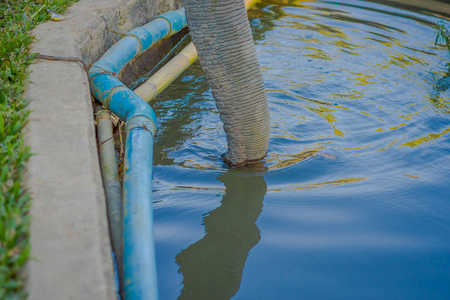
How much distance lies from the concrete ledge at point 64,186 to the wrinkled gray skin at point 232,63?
729mm

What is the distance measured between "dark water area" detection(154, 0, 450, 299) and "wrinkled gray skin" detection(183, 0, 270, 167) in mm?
420

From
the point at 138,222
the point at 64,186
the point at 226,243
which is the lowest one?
the point at 226,243

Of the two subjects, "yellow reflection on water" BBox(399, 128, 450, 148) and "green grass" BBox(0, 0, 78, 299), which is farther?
"yellow reflection on water" BBox(399, 128, 450, 148)

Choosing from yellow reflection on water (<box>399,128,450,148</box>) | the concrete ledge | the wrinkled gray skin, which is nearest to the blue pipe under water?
the concrete ledge

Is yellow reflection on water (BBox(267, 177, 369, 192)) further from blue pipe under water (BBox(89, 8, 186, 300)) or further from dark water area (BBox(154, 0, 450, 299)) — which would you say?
blue pipe under water (BBox(89, 8, 186, 300))

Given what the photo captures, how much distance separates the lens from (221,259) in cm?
232

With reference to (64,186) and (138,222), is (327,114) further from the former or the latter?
(64,186)

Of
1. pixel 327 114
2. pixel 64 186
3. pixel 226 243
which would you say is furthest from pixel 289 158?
pixel 64 186

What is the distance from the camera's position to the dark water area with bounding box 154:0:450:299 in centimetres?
219

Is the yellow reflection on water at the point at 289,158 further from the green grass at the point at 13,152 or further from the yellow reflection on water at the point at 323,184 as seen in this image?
the green grass at the point at 13,152

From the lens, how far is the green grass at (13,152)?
57.6 inches

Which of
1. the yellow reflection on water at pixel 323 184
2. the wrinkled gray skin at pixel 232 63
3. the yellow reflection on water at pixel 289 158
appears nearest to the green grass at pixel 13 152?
the wrinkled gray skin at pixel 232 63

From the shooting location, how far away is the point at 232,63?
2625 mm

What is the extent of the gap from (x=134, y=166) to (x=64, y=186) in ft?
1.60
